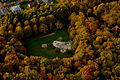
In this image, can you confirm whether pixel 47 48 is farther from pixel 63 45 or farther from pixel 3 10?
pixel 3 10

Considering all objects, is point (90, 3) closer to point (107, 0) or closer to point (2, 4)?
point (107, 0)

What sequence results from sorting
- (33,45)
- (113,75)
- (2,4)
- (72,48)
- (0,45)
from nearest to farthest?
(113,75) < (0,45) < (72,48) < (33,45) < (2,4)

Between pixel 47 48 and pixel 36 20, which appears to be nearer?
pixel 47 48

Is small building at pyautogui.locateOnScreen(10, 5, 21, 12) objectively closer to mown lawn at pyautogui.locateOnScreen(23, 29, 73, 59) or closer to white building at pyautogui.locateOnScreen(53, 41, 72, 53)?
mown lawn at pyautogui.locateOnScreen(23, 29, 73, 59)

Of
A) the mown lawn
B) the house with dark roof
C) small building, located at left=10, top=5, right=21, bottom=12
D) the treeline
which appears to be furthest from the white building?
the house with dark roof

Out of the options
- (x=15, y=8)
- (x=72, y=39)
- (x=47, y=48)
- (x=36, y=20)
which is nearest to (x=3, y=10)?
(x=15, y=8)

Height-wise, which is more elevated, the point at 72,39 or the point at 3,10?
the point at 3,10

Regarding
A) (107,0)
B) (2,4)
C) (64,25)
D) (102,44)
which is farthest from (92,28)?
(2,4)
